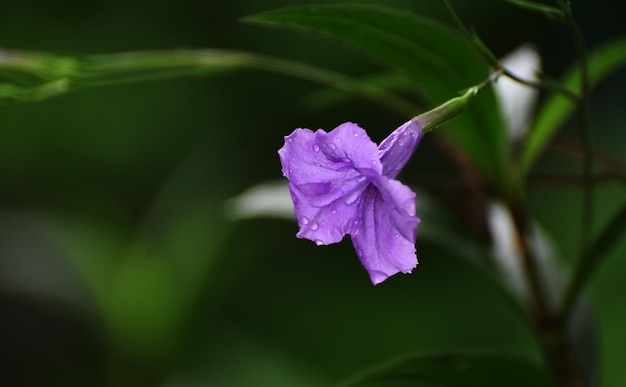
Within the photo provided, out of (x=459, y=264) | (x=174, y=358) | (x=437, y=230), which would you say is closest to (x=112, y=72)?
(x=437, y=230)

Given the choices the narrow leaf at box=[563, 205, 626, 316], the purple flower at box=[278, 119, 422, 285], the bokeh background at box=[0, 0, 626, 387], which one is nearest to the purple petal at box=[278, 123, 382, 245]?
the purple flower at box=[278, 119, 422, 285]

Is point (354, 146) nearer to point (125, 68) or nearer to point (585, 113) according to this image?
point (585, 113)

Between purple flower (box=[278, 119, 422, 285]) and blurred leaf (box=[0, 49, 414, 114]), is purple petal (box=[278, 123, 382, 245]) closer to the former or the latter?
purple flower (box=[278, 119, 422, 285])

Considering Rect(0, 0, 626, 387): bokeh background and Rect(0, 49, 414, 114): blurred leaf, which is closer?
Rect(0, 49, 414, 114): blurred leaf

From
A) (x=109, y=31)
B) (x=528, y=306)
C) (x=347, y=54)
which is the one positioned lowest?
(x=528, y=306)

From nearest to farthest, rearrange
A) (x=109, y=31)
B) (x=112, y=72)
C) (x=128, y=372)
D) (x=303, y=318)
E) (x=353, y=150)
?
(x=353, y=150)
(x=112, y=72)
(x=128, y=372)
(x=303, y=318)
(x=109, y=31)

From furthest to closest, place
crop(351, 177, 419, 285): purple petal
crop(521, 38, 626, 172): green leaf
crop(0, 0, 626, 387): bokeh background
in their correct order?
crop(0, 0, 626, 387): bokeh background → crop(521, 38, 626, 172): green leaf → crop(351, 177, 419, 285): purple petal

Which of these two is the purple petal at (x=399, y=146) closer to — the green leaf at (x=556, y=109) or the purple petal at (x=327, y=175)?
the purple petal at (x=327, y=175)

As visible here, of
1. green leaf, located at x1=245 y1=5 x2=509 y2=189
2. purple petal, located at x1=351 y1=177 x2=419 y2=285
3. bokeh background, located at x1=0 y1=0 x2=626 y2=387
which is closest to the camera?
purple petal, located at x1=351 y1=177 x2=419 y2=285

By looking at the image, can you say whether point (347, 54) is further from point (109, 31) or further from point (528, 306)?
point (528, 306)
